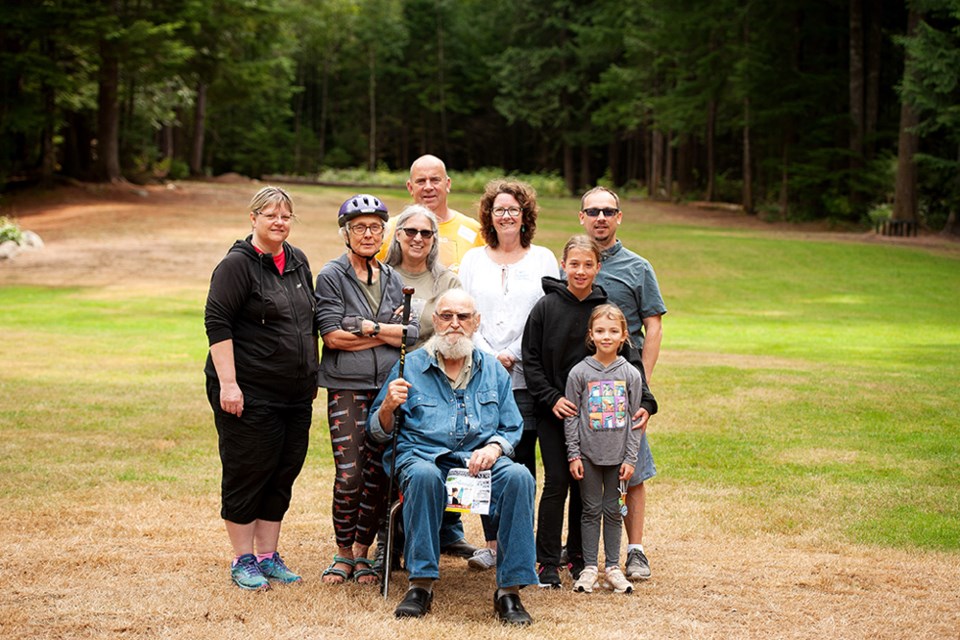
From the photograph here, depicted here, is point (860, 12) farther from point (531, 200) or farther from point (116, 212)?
point (531, 200)

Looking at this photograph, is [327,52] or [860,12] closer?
[860,12]

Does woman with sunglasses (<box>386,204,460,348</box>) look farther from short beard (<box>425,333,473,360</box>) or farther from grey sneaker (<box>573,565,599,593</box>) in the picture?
grey sneaker (<box>573,565,599,593</box>)

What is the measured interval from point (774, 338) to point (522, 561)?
1210cm

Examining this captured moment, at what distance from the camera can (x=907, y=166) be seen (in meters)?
29.3

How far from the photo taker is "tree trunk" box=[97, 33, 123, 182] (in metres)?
30.9

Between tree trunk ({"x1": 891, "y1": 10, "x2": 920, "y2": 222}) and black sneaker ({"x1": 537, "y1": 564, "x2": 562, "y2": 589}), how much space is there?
26.2 meters

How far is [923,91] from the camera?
2648 cm

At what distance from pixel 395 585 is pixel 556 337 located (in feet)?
4.90

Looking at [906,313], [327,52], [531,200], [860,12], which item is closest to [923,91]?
[860,12]

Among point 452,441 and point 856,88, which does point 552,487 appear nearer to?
point 452,441

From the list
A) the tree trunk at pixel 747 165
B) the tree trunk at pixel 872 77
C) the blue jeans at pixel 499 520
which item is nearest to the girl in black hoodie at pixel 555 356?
the blue jeans at pixel 499 520

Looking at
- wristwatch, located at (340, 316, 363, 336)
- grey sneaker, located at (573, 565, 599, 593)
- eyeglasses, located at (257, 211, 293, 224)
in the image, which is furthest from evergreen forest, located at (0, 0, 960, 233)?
eyeglasses, located at (257, 211, 293, 224)

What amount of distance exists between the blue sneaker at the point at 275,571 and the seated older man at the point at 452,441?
76 cm

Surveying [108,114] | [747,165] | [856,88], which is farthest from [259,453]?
[747,165]
